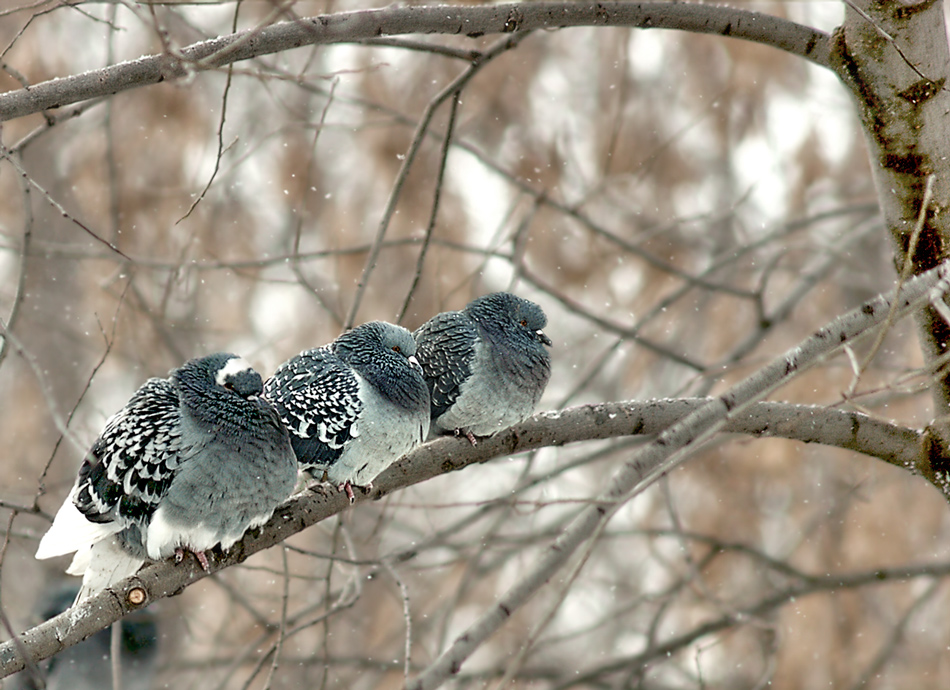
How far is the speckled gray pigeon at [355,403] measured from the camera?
3660mm

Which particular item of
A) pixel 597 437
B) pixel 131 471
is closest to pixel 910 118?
pixel 597 437

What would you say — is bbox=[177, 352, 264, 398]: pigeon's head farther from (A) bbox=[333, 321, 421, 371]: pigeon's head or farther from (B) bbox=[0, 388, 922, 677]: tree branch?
(A) bbox=[333, 321, 421, 371]: pigeon's head

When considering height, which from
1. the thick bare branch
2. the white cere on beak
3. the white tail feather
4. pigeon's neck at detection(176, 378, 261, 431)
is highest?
the white cere on beak

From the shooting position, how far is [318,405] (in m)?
3.82

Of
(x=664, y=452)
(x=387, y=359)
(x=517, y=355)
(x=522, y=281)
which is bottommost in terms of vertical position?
(x=664, y=452)

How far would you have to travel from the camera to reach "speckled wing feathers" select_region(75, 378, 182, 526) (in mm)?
3307

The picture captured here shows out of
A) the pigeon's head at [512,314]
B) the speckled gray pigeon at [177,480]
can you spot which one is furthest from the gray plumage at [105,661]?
the pigeon's head at [512,314]

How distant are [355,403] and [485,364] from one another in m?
0.67

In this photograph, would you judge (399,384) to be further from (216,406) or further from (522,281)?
(522,281)

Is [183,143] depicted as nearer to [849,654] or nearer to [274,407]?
[274,407]

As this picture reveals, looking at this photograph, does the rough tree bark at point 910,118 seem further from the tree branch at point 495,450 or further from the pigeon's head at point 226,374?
the pigeon's head at point 226,374

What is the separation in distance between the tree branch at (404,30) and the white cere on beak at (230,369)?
3.69 ft

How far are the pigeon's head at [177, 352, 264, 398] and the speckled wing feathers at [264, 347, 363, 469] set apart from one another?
0.30 metres

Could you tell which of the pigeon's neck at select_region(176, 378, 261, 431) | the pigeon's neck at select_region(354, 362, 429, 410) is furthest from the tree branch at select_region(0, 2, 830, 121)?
the pigeon's neck at select_region(354, 362, 429, 410)
